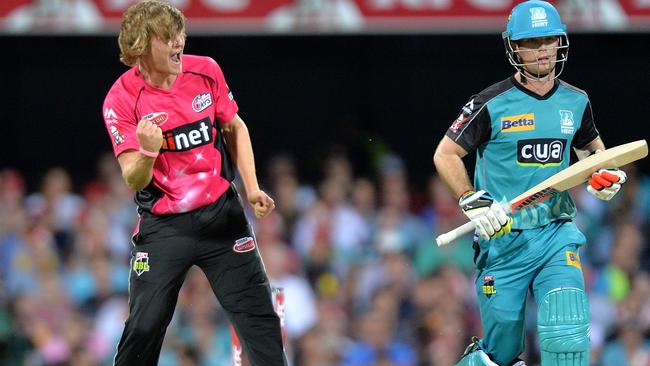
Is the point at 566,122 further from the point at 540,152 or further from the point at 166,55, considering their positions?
the point at 166,55

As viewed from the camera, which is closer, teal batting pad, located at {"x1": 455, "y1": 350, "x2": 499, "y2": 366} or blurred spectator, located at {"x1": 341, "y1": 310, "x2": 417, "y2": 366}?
teal batting pad, located at {"x1": 455, "y1": 350, "x2": 499, "y2": 366}

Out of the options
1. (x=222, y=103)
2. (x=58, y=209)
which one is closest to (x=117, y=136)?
(x=222, y=103)

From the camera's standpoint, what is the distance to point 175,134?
5.03m

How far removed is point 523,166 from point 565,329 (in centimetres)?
81

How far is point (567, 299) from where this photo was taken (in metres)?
5.02

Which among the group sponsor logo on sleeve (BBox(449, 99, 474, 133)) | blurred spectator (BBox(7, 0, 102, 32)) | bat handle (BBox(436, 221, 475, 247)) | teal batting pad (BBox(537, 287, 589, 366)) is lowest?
teal batting pad (BBox(537, 287, 589, 366))

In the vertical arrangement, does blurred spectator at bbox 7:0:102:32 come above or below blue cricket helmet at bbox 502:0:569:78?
above

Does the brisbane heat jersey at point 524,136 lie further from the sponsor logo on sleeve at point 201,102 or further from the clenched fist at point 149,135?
the clenched fist at point 149,135

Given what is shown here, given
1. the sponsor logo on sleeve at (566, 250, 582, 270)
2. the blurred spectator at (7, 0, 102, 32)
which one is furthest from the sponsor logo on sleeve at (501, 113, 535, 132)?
the blurred spectator at (7, 0, 102, 32)

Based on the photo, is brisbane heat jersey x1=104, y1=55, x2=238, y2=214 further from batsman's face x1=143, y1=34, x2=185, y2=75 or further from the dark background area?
the dark background area

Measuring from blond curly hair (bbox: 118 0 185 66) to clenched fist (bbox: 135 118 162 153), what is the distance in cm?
38

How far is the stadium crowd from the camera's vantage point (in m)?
8.26

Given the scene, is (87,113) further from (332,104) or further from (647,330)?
(647,330)

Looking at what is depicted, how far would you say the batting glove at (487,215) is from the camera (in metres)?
5.02
